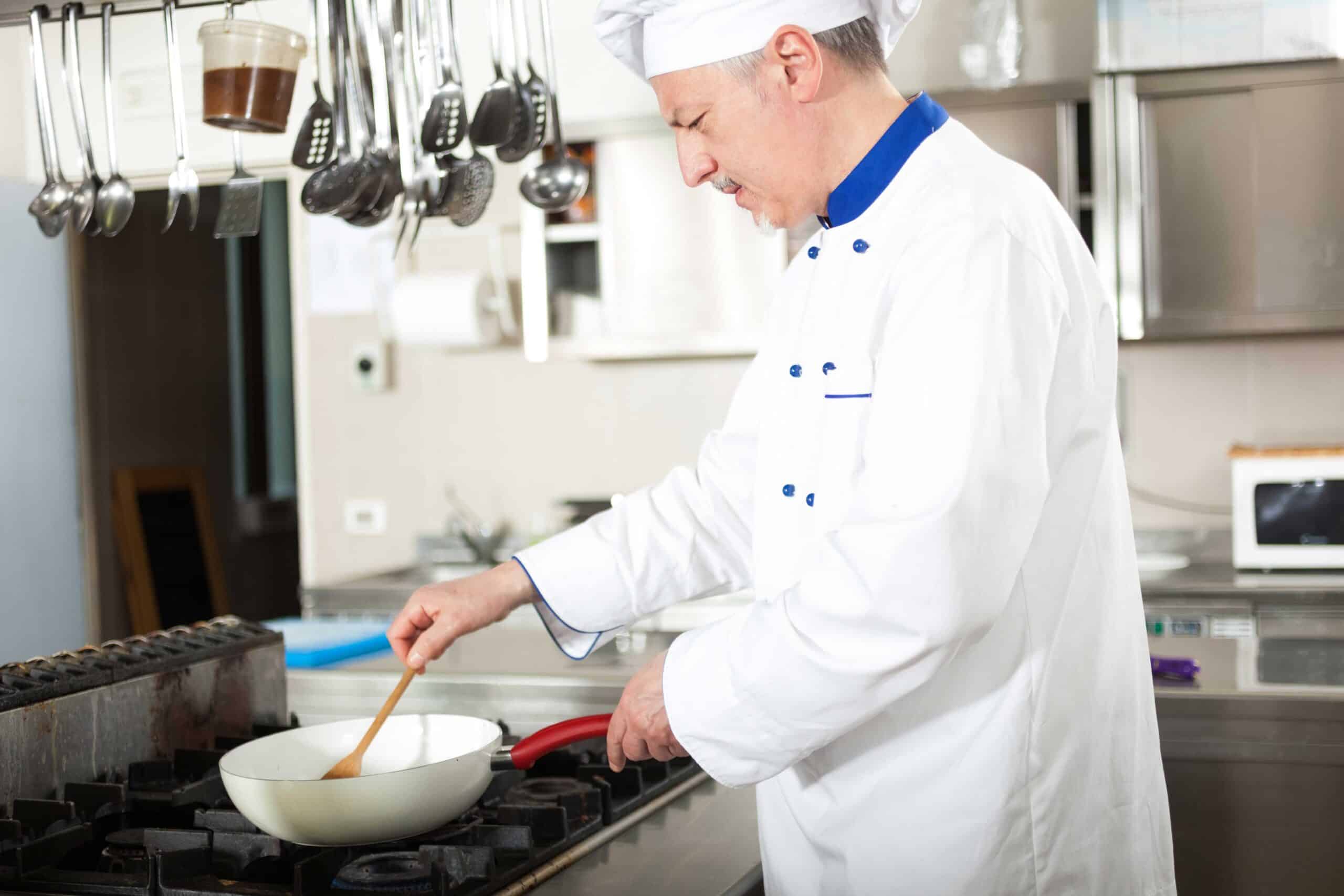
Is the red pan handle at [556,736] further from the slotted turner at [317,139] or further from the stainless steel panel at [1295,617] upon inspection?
the stainless steel panel at [1295,617]

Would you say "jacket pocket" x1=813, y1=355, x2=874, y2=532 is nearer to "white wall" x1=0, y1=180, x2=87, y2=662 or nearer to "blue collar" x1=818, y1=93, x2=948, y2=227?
"blue collar" x1=818, y1=93, x2=948, y2=227

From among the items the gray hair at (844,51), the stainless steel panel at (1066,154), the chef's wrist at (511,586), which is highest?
the stainless steel panel at (1066,154)

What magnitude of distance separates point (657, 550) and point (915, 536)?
1.55 feet

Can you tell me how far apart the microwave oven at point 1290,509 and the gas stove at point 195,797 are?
2.20 meters

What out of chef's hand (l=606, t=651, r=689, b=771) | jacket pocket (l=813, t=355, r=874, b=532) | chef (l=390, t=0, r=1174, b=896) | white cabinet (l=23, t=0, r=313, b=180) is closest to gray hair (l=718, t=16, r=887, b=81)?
chef (l=390, t=0, r=1174, b=896)

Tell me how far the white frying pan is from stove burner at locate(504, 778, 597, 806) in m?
0.06

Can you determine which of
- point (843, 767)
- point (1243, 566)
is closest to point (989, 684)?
point (843, 767)

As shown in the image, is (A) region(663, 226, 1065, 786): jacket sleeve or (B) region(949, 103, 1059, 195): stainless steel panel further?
(B) region(949, 103, 1059, 195): stainless steel panel

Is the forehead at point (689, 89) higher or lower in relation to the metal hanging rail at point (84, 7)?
lower

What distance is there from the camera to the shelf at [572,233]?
3.59m

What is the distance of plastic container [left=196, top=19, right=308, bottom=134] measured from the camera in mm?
1549

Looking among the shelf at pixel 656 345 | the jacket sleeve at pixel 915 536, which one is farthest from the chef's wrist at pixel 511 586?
the shelf at pixel 656 345

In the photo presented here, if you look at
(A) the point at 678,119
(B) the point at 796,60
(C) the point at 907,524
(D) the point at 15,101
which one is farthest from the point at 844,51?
(D) the point at 15,101

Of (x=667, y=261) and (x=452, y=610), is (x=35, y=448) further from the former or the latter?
(x=452, y=610)
